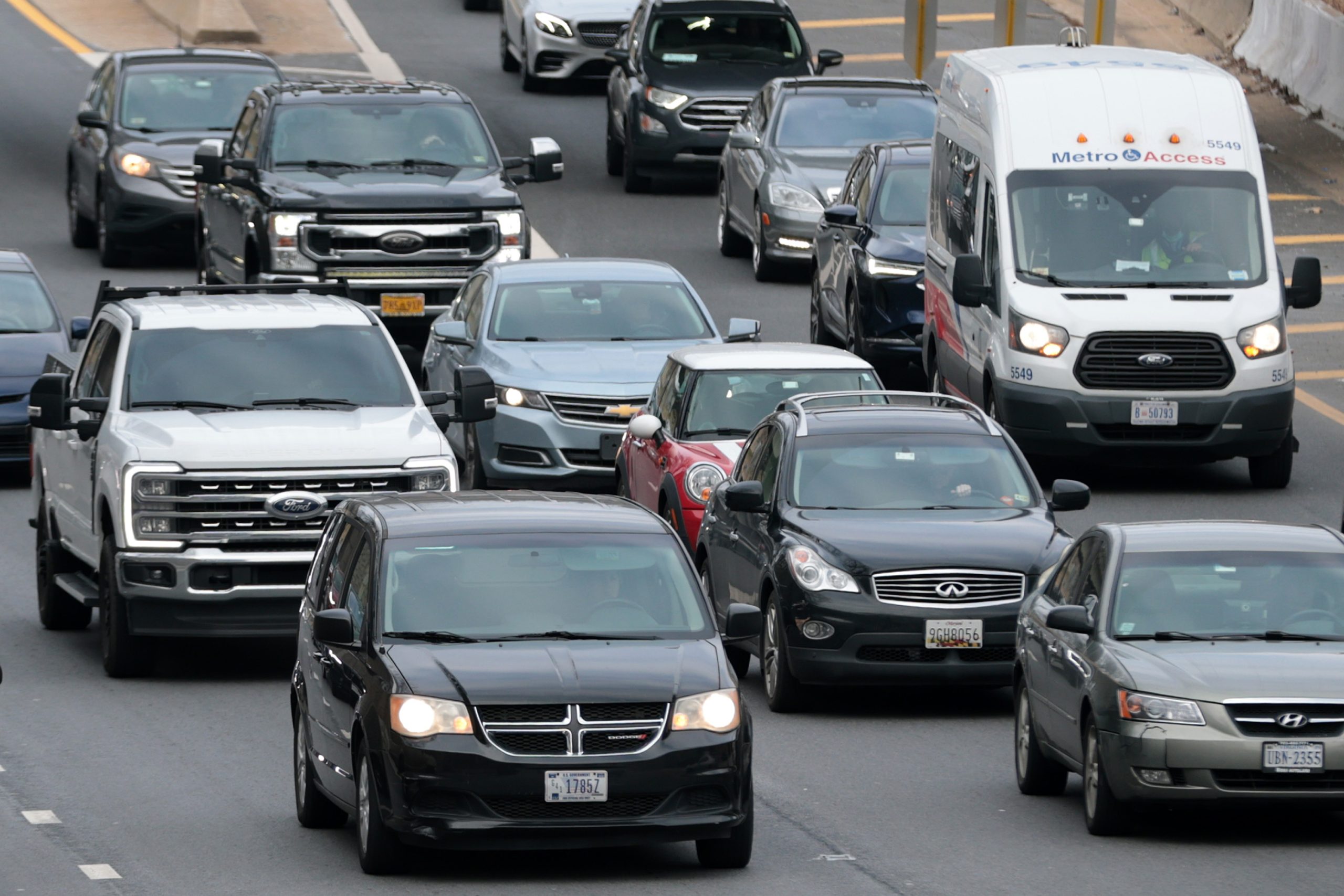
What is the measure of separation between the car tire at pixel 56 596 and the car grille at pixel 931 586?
5517 millimetres

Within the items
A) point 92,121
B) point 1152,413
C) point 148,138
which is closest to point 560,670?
point 1152,413

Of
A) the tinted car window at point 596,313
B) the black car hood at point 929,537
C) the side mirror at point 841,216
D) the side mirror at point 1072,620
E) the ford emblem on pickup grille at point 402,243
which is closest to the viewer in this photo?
the side mirror at point 1072,620

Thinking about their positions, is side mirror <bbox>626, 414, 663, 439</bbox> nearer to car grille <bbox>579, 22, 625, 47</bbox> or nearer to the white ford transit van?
the white ford transit van

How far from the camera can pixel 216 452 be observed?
17.0 m

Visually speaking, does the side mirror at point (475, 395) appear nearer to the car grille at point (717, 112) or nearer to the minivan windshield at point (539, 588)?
the minivan windshield at point (539, 588)

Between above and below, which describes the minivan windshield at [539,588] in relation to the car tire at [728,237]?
above

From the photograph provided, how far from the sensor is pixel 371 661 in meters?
12.0

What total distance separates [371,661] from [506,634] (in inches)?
22.2

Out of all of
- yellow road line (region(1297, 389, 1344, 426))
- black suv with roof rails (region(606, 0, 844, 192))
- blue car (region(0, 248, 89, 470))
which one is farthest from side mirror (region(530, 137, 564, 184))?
yellow road line (region(1297, 389, 1344, 426))

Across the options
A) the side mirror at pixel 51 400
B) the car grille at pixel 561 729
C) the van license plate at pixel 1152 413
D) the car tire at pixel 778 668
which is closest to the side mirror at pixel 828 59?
the van license plate at pixel 1152 413

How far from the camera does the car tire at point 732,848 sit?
1195 centimetres

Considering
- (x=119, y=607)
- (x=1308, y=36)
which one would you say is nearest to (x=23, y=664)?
(x=119, y=607)

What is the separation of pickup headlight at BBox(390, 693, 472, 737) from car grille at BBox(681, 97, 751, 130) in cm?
2284

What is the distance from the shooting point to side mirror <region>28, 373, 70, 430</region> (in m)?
17.7
